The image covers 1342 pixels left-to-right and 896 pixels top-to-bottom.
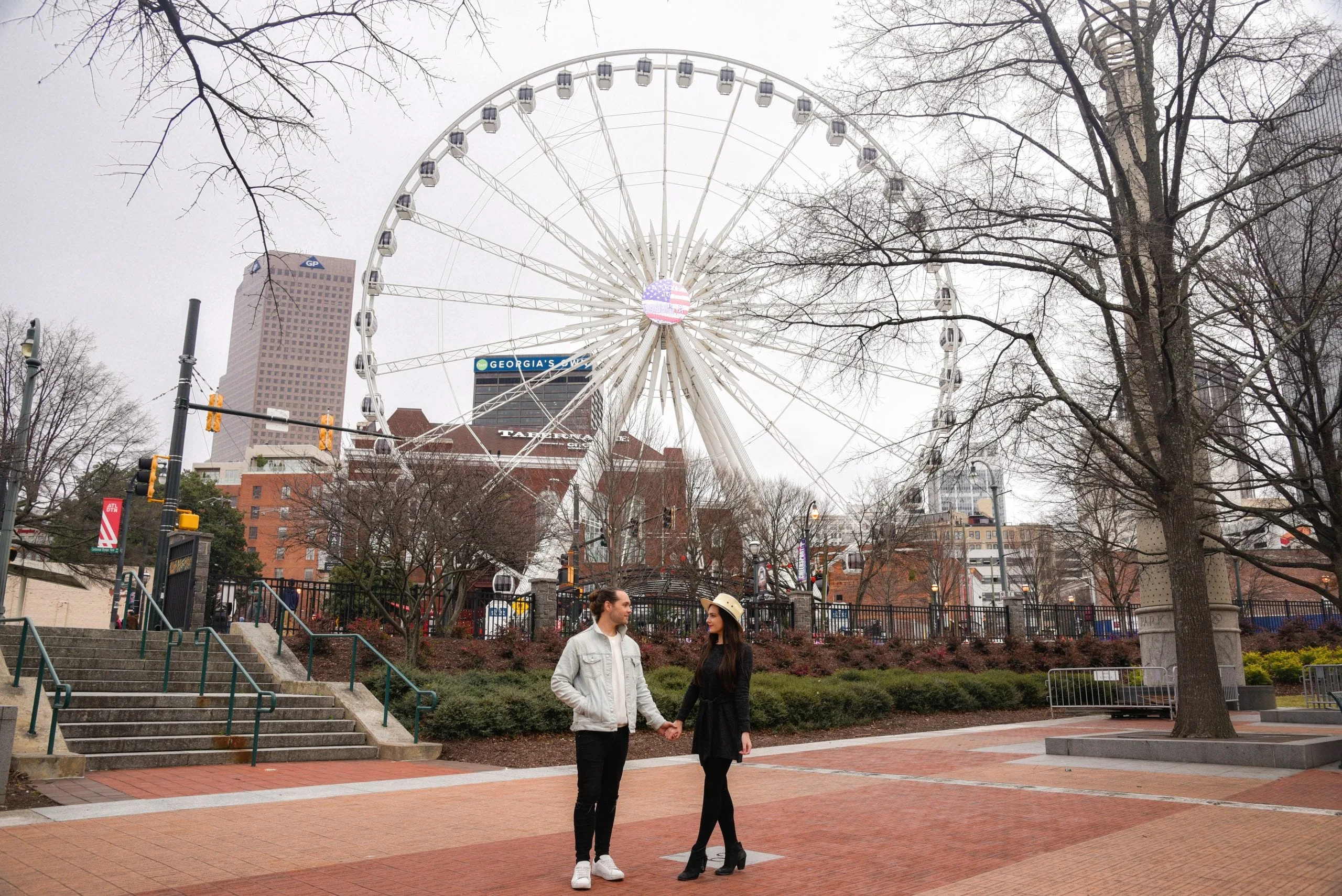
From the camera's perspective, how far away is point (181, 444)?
1914 centimetres

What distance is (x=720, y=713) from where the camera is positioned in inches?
241

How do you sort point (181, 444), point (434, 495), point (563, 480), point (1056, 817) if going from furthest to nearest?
point (563, 480), point (434, 495), point (181, 444), point (1056, 817)

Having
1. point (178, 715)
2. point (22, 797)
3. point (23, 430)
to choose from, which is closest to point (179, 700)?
point (178, 715)

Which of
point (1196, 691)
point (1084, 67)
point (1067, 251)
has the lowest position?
point (1196, 691)

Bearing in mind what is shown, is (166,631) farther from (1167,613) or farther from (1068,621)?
(1068,621)

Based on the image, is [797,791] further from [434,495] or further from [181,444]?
[181,444]

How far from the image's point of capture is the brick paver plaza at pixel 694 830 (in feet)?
19.2

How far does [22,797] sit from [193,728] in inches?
137

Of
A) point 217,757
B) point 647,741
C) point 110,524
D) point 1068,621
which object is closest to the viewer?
point 217,757

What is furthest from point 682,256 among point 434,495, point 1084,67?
point 1084,67

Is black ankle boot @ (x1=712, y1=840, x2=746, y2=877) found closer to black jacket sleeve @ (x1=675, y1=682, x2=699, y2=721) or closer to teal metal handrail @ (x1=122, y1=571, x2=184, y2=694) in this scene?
black jacket sleeve @ (x1=675, y1=682, x2=699, y2=721)

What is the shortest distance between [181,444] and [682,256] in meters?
22.8

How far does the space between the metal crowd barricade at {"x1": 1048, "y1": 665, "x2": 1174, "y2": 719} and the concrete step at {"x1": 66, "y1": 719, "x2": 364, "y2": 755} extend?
14191 millimetres

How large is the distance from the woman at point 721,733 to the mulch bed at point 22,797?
A: 5867mm
